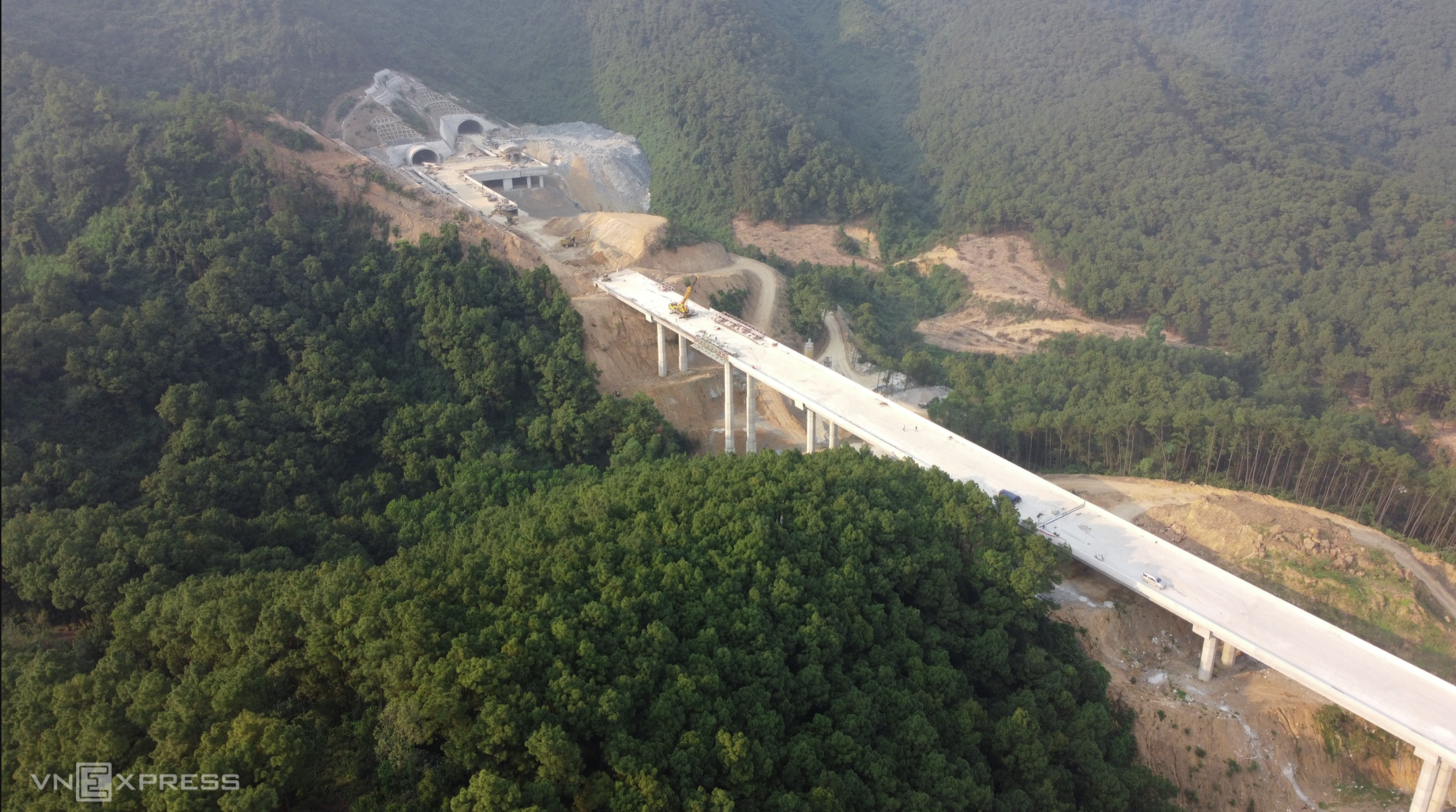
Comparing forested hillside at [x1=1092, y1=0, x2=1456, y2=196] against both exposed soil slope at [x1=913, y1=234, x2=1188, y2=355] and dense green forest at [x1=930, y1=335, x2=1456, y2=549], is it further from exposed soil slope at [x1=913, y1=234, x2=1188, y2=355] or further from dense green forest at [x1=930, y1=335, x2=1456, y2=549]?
dense green forest at [x1=930, y1=335, x2=1456, y2=549]

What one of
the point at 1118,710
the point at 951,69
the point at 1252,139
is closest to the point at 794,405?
the point at 1118,710

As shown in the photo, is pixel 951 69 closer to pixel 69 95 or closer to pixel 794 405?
pixel 794 405

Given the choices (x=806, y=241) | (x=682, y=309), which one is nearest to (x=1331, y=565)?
(x=682, y=309)

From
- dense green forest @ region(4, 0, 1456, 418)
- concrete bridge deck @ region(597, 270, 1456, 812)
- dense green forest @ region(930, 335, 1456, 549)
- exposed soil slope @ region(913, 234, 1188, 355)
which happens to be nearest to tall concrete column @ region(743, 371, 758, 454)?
concrete bridge deck @ region(597, 270, 1456, 812)

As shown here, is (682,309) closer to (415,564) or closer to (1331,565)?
(415,564)

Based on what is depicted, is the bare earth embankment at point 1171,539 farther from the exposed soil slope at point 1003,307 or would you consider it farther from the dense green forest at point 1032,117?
the dense green forest at point 1032,117

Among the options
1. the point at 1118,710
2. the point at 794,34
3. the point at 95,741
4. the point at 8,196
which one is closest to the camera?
the point at 95,741

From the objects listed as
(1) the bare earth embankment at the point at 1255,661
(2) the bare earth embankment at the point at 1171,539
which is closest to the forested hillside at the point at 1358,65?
(1) the bare earth embankment at the point at 1255,661
